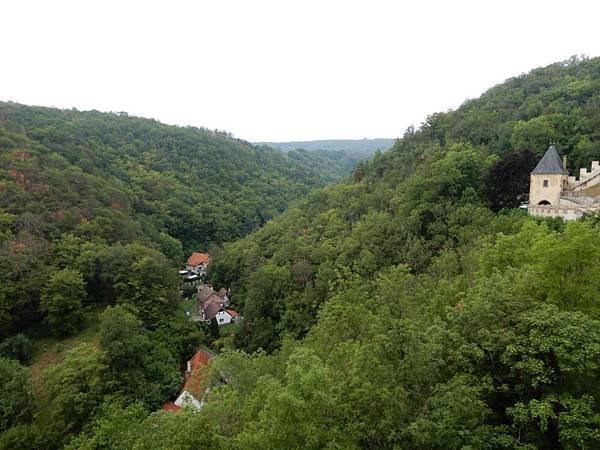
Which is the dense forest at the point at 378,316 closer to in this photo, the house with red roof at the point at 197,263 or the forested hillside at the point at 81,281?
the forested hillside at the point at 81,281

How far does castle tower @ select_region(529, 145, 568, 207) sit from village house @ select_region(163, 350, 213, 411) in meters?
20.8

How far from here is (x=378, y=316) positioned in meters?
13.3

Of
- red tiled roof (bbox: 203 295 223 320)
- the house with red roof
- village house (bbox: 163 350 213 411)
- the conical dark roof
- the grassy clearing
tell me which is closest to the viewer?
village house (bbox: 163 350 213 411)

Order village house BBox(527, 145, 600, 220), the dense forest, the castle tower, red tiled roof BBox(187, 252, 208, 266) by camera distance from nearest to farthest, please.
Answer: the dense forest → village house BBox(527, 145, 600, 220) → the castle tower → red tiled roof BBox(187, 252, 208, 266)

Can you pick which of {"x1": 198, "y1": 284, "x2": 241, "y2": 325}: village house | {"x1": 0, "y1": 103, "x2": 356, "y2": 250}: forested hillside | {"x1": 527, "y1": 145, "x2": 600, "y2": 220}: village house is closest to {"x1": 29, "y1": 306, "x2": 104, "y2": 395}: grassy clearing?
{"x1": 0, "y1": 103, "x2": 356, "y2": 250}: forested hillside

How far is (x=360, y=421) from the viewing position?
352 inches

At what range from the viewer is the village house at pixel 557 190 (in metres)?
23.6

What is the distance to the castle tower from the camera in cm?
→ 2406

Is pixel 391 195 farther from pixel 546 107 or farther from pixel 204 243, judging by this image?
pixel 204 243

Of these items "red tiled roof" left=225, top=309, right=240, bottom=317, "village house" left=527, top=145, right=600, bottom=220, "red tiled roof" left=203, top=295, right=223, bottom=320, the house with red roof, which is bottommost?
"red tiled roof" left=225, top=309, right=240, bottom=317

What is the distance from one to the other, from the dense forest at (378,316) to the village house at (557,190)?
1204mm

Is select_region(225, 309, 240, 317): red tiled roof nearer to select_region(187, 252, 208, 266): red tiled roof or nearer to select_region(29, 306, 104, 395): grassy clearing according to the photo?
select_region(29, 306, 104, 395): grassy clearing

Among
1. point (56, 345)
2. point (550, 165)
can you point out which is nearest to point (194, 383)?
point (56, 345)

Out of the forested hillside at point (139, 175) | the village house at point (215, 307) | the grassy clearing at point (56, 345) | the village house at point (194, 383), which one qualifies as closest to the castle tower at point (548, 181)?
the village house at point (194, 383)
